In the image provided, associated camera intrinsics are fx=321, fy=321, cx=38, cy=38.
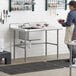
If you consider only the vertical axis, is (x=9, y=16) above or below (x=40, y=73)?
above

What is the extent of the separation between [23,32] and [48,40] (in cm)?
103

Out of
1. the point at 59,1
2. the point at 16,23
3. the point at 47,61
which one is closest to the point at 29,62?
the point at 47,61

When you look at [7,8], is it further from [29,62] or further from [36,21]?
[29,62]

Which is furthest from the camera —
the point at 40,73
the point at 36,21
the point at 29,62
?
the point at 36,21

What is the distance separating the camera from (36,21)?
27.1 feet

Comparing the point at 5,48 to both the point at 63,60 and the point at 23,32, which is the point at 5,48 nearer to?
the point at 23,32

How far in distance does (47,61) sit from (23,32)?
2.98 feet

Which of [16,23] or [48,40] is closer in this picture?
[16,23]

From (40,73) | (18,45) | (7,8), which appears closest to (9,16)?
(7,8)

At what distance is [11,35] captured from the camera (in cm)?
795

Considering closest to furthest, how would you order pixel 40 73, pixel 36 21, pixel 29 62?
pixel 40 73
pixel 29 62
pixel 36 21

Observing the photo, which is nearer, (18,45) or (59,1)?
(18,45)

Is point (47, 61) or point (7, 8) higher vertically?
point (7, 8)

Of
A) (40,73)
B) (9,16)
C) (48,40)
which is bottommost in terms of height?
(40,73)
